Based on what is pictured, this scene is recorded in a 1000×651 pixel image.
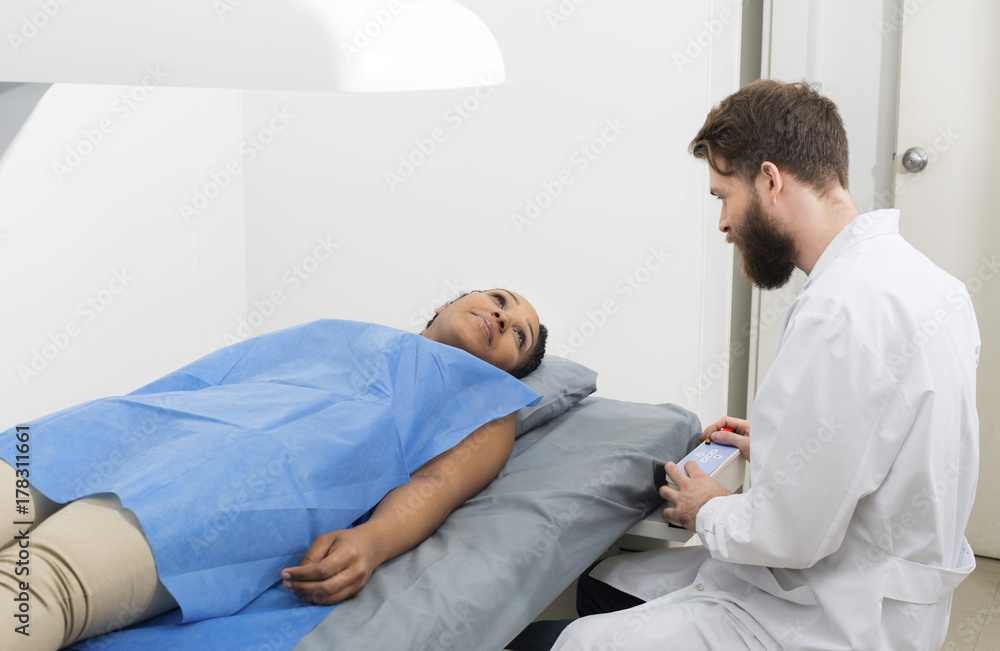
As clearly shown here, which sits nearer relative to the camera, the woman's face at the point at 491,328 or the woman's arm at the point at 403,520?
the woman's arm at the point at 403,520

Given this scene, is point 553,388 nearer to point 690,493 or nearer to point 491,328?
point 491,328

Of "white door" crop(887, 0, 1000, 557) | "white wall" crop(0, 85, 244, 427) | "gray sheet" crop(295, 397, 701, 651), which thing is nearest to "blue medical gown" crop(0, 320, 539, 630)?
"gray sheet" crop(295, 397, 701, 651)

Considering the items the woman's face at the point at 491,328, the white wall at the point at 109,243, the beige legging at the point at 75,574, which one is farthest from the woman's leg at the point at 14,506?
the white wall at the point at 109,243

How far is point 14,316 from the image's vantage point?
7.79 ft

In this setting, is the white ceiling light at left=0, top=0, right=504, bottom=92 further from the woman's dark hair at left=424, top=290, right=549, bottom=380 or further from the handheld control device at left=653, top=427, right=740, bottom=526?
the woman's dark hair at left=424, top=290, right=549, bottom=380

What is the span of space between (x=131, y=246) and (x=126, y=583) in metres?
1.92

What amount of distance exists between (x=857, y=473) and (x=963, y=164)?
170 centimetres

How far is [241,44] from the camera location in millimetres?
737

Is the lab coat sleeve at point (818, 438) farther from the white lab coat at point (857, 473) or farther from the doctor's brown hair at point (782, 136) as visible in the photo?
the doctor's brown hair at point (782, 136)

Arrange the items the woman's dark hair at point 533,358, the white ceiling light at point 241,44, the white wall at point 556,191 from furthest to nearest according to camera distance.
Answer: the white wall at point 556,191
the woman's dark hair at point 533,358
the white ceiling light at point 241,44

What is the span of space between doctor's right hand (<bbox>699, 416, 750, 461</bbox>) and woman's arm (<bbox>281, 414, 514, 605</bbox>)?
39 centimetres

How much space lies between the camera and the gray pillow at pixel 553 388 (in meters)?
1.80

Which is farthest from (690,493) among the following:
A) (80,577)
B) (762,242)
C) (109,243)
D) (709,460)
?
(109,243)

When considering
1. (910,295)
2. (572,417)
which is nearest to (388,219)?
(572,417)
